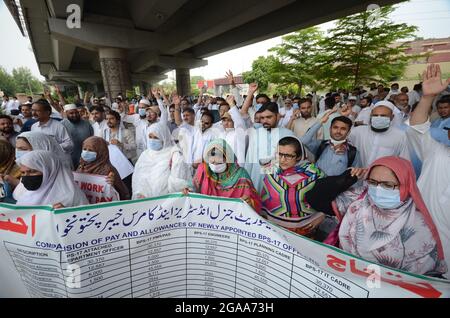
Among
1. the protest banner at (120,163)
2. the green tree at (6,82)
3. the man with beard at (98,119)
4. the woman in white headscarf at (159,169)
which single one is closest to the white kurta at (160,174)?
the woman in white headscarf at (159,169)

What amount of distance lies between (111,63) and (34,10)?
15.5 feet

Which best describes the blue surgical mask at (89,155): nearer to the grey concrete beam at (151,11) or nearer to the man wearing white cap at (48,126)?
the man wearing white cap at (48,126)

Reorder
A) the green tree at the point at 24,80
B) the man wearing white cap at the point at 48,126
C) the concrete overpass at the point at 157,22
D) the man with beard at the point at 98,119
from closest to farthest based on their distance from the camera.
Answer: the man wearing white cap at the point at 48,126, the man with beard at the point at 98,119, the concrete overpass at the point at 157,22, the green tree at the point at 24,80

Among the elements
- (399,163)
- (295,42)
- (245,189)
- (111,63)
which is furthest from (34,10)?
(399,163)

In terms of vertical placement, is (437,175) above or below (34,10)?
below

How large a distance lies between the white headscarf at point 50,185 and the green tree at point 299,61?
15.2 m

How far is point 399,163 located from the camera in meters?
1.45

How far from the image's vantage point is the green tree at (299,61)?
14.9m

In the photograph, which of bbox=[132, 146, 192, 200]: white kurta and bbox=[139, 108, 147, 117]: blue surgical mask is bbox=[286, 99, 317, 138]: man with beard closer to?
bbox=[132, 146, 192, 200]: white kurta

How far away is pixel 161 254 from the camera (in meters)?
1.35

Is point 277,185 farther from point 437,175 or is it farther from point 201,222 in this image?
point 437,175

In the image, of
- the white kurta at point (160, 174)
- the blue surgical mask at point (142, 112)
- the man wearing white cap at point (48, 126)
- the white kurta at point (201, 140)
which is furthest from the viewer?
the blue surgical mask at point (142, 112)

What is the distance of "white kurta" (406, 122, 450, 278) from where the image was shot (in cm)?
187

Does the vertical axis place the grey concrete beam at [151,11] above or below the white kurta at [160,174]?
above
